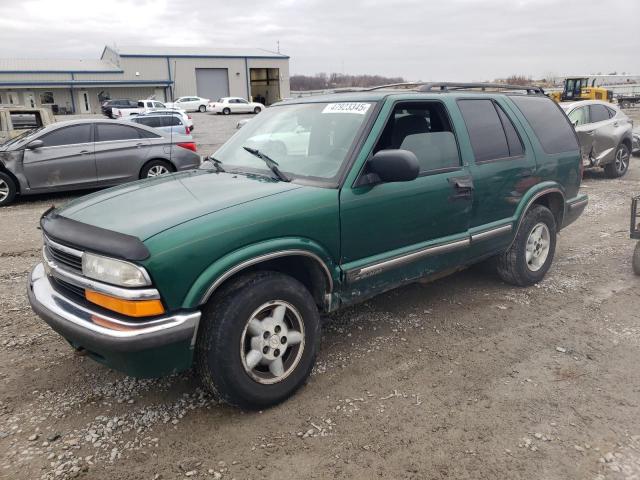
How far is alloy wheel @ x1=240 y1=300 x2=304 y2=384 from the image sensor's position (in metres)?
2.88

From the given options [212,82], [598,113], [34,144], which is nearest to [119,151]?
[34,144]

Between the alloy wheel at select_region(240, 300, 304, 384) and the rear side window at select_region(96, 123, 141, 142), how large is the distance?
7.80 m

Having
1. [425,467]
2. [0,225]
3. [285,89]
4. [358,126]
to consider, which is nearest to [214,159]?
[358,126]

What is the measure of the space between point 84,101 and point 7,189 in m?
48.4

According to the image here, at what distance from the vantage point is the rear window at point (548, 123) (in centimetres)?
480

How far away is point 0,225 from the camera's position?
7.62 metres

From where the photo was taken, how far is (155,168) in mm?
9953

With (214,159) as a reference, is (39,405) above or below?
below

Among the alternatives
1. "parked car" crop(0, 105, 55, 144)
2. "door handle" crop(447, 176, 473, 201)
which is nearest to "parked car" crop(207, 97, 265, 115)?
"parked car" crop(0, 105, 55, 144)

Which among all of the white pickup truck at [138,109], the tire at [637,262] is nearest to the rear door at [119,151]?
the tire at [637,262]

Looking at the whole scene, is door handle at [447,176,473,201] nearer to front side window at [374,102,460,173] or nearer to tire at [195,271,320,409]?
front side window at [374,102,460,173]

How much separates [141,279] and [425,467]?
1.72m

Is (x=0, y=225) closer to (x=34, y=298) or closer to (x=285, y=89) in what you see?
(x=34, y=298)

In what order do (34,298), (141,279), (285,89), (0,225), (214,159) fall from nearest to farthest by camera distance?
(141,279), (34,298), (214,159), (0,225), (285,89)
